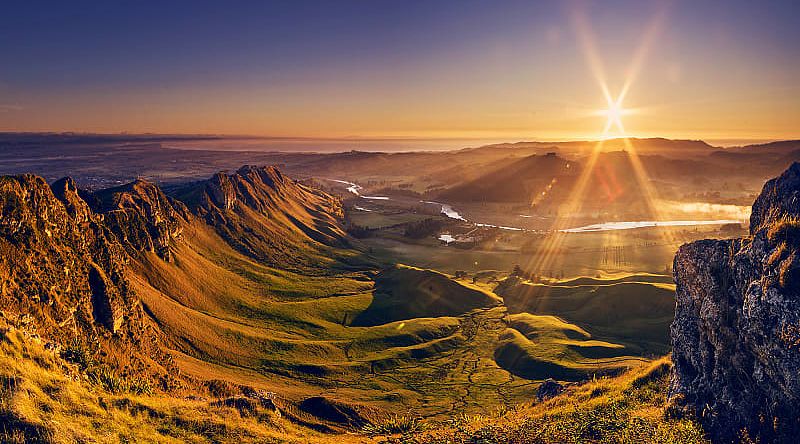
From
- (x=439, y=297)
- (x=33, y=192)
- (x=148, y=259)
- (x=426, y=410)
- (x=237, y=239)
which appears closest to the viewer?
(x=33, y=192)

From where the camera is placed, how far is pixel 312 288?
156250 millimetres

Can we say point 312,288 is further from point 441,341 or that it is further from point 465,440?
point 465,440

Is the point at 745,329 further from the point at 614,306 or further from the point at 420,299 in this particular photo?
the point at 420,299

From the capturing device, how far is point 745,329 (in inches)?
1511

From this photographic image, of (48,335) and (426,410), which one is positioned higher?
(48,335)

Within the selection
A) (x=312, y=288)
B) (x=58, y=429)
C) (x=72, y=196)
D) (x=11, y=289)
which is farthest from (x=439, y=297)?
(x=58, y=429)

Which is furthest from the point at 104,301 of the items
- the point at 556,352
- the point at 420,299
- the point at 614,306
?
the point at 614,306

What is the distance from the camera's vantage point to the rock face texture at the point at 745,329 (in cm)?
3403

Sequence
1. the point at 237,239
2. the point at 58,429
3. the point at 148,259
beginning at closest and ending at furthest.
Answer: the point at 58,429
the point at 148,259
the point at 237,239

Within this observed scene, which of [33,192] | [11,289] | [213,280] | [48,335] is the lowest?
[213,280]

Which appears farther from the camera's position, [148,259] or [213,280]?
[213,280]

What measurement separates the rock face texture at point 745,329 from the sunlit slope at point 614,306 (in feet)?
205

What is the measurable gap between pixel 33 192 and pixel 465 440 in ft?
233

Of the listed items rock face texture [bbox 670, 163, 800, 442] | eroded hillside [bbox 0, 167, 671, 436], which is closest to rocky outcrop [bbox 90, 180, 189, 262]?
eroded hillside [bbox 0, 167, 671, 436]
